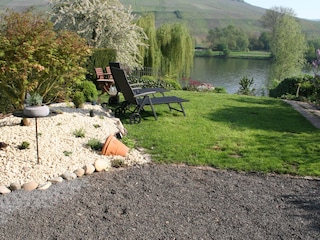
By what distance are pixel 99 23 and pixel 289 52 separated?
82.5 feet

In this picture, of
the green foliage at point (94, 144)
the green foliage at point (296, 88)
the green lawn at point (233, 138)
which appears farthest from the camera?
the green foliage at point (296, 88)

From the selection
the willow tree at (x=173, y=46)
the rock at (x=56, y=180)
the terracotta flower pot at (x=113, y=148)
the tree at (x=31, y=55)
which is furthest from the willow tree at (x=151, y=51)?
the rock at (x=56, y=180)

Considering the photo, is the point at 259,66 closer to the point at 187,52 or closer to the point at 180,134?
the point at 187,52

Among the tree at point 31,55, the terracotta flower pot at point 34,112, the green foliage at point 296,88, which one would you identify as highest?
the tree at point 31,55

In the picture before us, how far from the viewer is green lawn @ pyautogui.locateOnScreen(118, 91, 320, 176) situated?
487 centimetres

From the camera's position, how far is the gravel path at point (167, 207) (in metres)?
3.08

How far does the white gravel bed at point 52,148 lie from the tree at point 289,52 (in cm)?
3120

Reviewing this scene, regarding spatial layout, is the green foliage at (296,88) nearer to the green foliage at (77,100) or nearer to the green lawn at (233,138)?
the green lawn at (233,138)

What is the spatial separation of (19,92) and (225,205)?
13.0 feet

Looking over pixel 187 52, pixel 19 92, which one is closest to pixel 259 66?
pixel 187 52

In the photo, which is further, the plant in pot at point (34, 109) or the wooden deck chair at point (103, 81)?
the wooden deck chair at point (103, 81)

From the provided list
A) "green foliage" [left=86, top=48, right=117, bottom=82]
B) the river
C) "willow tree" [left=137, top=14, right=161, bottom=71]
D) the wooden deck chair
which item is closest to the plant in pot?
the wooden deck chair

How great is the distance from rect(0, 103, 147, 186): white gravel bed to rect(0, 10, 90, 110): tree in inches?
24.6

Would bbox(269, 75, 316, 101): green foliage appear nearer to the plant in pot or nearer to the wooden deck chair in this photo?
the wooden deck chair
